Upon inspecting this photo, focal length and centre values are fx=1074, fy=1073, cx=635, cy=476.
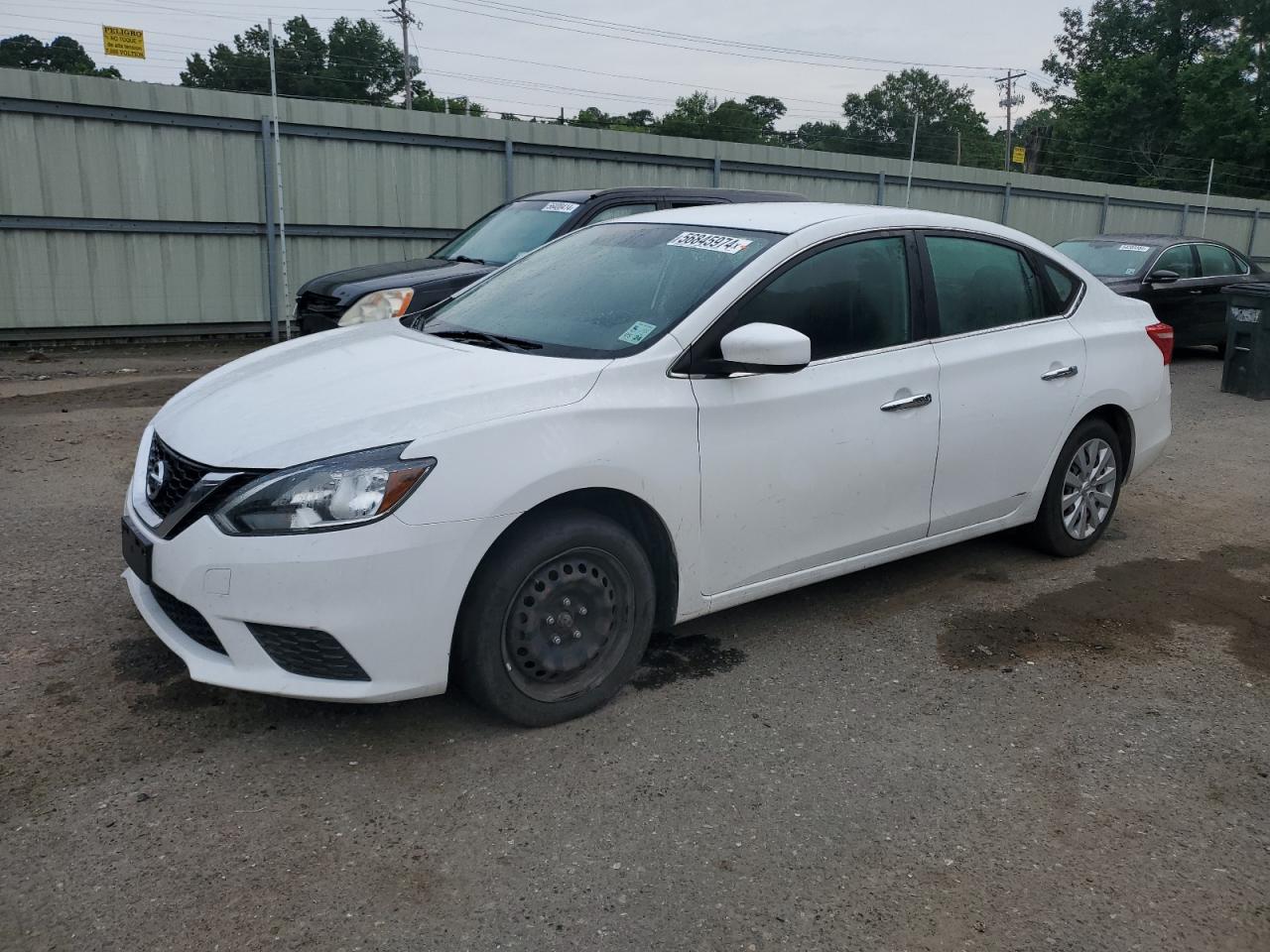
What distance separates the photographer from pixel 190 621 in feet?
10.9

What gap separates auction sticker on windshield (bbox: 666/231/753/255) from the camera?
162 inches

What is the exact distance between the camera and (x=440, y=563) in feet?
10.3

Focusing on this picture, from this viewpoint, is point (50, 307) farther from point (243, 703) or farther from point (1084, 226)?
point (1084, 226)

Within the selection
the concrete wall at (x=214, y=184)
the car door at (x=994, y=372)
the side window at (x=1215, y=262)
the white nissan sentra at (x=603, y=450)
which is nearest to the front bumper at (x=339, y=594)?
the white nissan sentra at (x=603, y=450)

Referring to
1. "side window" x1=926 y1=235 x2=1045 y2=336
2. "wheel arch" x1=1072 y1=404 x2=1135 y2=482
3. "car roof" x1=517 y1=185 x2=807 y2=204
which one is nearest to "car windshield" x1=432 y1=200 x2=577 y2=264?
"car roof" x1=517 y1=185 x2=807 y2=204

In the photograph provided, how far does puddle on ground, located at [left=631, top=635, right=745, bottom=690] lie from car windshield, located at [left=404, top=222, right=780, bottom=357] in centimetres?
120

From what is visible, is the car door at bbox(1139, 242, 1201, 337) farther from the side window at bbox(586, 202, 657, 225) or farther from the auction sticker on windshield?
the auction sticker on windshield

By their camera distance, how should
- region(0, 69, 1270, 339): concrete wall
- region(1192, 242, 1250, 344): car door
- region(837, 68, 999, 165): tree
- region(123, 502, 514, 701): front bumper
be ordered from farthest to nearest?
region(837, 68, 999, 165): tree, region(1192, 242, 1250, 344): car door, region(0, 69, 1270, 339): concrete wall, region(123, 502, 514, 701): front bumper

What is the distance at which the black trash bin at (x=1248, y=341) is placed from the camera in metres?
10.7

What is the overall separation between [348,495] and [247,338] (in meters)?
10.6

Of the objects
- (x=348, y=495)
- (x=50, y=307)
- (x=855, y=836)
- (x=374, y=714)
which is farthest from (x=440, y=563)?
(x=50, y=307)

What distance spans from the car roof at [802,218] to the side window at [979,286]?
0.32ft

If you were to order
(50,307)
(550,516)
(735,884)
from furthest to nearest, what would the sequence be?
(50,307)
(550,516)
(735,884)

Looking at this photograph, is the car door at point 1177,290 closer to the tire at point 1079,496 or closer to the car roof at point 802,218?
the tire at point 1079,496
